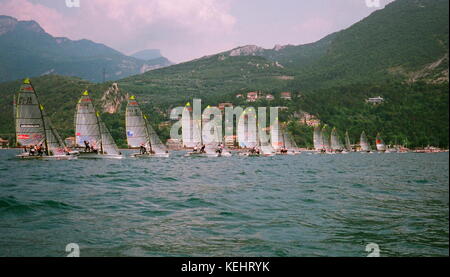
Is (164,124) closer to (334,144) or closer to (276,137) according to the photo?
(276,137)

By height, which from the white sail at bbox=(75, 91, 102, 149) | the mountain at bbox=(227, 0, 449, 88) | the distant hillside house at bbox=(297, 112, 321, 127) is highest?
the mountain at bbox=(227, 0, 449, 88)

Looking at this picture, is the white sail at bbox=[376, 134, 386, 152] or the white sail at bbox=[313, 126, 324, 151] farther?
the white sail at bbox=[376, 134, 386, 152]

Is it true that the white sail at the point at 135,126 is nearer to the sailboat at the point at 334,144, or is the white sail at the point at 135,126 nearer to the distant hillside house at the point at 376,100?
the sailboat at the point at 334,144

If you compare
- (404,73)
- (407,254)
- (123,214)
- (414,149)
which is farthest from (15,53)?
(404,73)

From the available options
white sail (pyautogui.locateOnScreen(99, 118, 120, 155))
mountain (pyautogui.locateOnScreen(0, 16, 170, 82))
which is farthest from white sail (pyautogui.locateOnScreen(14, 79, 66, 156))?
white sail (pyautogui.locateOnScreen(99, 118, 120, 155))

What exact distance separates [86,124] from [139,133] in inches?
441

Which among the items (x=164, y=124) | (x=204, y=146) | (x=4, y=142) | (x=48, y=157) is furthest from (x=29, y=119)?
(x=164, y=124)

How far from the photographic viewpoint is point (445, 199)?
52.2 ft

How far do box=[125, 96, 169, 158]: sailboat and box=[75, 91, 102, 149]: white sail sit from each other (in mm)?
8134

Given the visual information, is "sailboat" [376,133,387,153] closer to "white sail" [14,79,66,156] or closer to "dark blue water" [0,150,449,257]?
"white sail" [14,79,66,156]

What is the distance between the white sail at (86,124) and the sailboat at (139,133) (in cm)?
813

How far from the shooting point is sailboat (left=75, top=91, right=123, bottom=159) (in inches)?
1848
